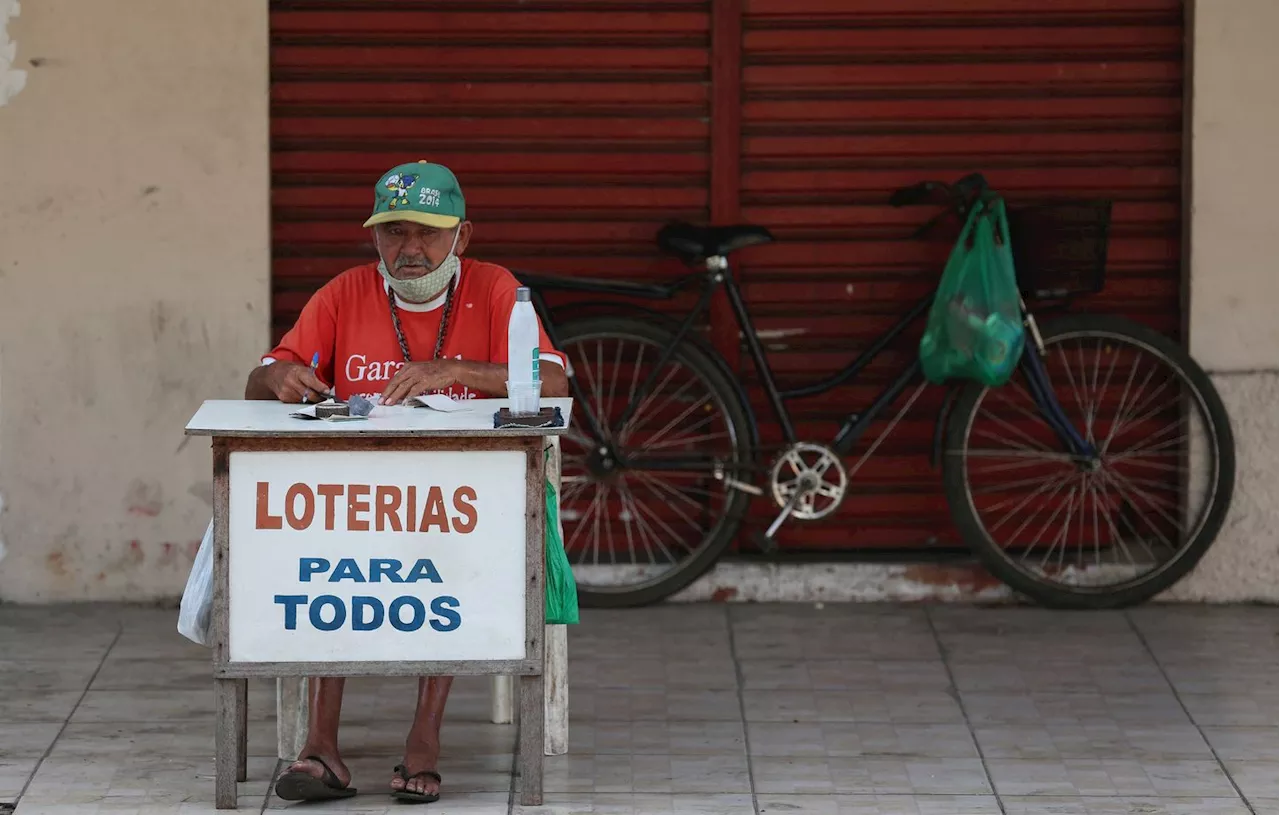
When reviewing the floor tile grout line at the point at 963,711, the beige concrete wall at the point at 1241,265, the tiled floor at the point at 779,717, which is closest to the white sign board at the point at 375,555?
the tiled floor at the point at 779,717

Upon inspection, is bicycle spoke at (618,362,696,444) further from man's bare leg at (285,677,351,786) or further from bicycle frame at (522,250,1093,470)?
man's bare leg at (285,677,351,786)

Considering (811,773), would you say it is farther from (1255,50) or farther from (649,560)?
(1255,50)

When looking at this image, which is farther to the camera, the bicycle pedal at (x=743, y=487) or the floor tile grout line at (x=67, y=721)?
the bicycle pedal at (x=743, y=487)

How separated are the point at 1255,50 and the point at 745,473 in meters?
2.34

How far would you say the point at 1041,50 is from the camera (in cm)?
737

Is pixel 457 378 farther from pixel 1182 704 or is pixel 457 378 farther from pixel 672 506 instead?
pixel 1182 704

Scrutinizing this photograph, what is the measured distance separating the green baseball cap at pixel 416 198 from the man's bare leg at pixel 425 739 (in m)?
1.23

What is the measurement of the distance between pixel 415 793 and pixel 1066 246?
3.06 m

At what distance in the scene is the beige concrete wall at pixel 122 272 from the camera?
7203 mm

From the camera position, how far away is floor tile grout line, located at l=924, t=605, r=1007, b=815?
5477 mm

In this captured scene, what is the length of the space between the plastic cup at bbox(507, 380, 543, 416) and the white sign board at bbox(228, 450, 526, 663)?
11 cm

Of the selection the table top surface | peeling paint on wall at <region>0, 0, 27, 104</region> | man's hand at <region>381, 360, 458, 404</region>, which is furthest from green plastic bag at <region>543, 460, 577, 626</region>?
peeling paint on wall at <region>0, 0, 27, 104</region>

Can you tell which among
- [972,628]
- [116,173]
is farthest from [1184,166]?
[116,173]

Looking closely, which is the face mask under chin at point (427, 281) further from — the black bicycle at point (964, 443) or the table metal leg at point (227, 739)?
the black bicycle at point (964, 443)
